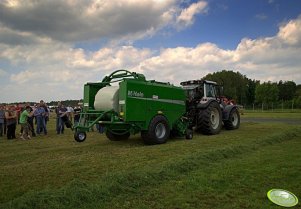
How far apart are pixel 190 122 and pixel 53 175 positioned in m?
8.54

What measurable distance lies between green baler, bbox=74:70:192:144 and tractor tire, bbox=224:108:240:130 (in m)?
4.72

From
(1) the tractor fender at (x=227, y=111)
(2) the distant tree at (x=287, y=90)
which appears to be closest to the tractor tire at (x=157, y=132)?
(1) the tractor fender at (x=227, y=111)

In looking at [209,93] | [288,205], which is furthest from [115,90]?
[288,205]

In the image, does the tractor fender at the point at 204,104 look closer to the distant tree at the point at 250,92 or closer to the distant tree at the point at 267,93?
the distant tree at the point at 267,93

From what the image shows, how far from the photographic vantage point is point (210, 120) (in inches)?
577

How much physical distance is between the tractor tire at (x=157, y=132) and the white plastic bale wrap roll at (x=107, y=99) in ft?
4.35

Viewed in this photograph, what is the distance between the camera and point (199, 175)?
7.07m

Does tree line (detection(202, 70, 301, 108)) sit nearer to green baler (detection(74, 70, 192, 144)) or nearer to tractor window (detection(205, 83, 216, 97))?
tractor window (detection(205, 83, 216, 97))

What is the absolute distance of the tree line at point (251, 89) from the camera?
241ft

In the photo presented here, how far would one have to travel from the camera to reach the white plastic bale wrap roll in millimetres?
11430

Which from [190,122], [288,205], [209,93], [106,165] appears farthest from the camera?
[209,93]

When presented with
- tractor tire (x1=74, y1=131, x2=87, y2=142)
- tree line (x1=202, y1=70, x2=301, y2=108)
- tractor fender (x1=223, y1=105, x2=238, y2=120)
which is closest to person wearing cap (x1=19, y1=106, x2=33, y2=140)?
tractor tire (x1=74, y1=131, x2=87, y2=142)

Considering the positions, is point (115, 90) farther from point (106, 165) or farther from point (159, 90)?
point (106, 165)

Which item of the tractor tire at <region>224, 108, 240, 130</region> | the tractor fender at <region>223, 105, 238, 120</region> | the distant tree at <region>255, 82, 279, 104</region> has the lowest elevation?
the tractor tire at <region>224, 108, 240, 130</region>
